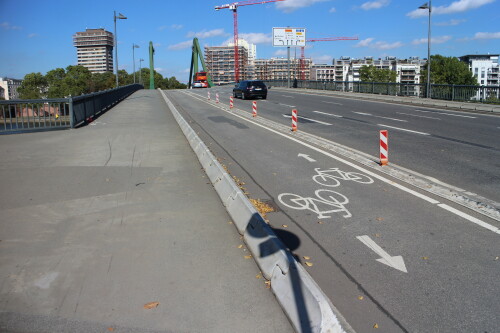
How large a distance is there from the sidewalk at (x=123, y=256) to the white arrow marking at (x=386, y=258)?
1449 millimetres

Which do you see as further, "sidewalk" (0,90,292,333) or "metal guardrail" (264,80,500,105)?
"metal guardrail" (264,80,500,105)

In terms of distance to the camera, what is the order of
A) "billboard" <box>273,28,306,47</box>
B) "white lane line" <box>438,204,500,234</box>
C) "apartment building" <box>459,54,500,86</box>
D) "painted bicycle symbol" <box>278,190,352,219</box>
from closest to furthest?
"white lane line" <box>438,204,500,234</box>, "painted bicycle symbol" <box>278,190,352,219</box>, "billboard" <box>273,28,306,47</box>, "apartment building" <box>459,54,500,86</box>

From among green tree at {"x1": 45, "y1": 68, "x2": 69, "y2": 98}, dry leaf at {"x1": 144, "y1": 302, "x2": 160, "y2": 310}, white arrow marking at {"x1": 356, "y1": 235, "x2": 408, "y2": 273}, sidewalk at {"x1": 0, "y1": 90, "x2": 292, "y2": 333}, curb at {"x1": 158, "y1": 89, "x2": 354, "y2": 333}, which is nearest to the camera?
curb at {"x1": 158, "y1": 89, "x2": 354, "y2": 333}

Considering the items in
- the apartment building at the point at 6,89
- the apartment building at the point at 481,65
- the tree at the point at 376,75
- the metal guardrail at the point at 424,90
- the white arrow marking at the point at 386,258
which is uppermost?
the apartment building at the point at 481,65

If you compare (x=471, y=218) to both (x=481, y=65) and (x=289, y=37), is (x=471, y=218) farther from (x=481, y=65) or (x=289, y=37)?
(x=481, y=65)

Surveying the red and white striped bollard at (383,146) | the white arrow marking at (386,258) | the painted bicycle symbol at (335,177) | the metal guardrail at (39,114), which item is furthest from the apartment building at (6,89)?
the white arrow marking at (386,258)

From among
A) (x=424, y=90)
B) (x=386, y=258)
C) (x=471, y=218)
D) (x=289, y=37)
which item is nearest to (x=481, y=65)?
(x=289, y=37)

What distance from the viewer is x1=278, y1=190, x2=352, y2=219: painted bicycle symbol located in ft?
21.5

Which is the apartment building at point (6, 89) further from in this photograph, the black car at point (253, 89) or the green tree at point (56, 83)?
the black car at point (253, 89)

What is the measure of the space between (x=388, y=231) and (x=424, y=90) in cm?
2991

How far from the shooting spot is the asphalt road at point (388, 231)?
378 cm

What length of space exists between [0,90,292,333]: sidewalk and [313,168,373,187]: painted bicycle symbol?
2.19m

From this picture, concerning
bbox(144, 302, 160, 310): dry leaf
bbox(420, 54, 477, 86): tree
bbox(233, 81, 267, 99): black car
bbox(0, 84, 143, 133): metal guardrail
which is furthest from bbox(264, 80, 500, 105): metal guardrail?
bbox(420, 54, 477, 86): tree

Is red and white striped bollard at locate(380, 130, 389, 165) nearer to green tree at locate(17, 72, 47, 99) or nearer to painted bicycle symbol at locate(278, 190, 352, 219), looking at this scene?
painted bicycle symbol at locate(278, 190, 352, 219)
